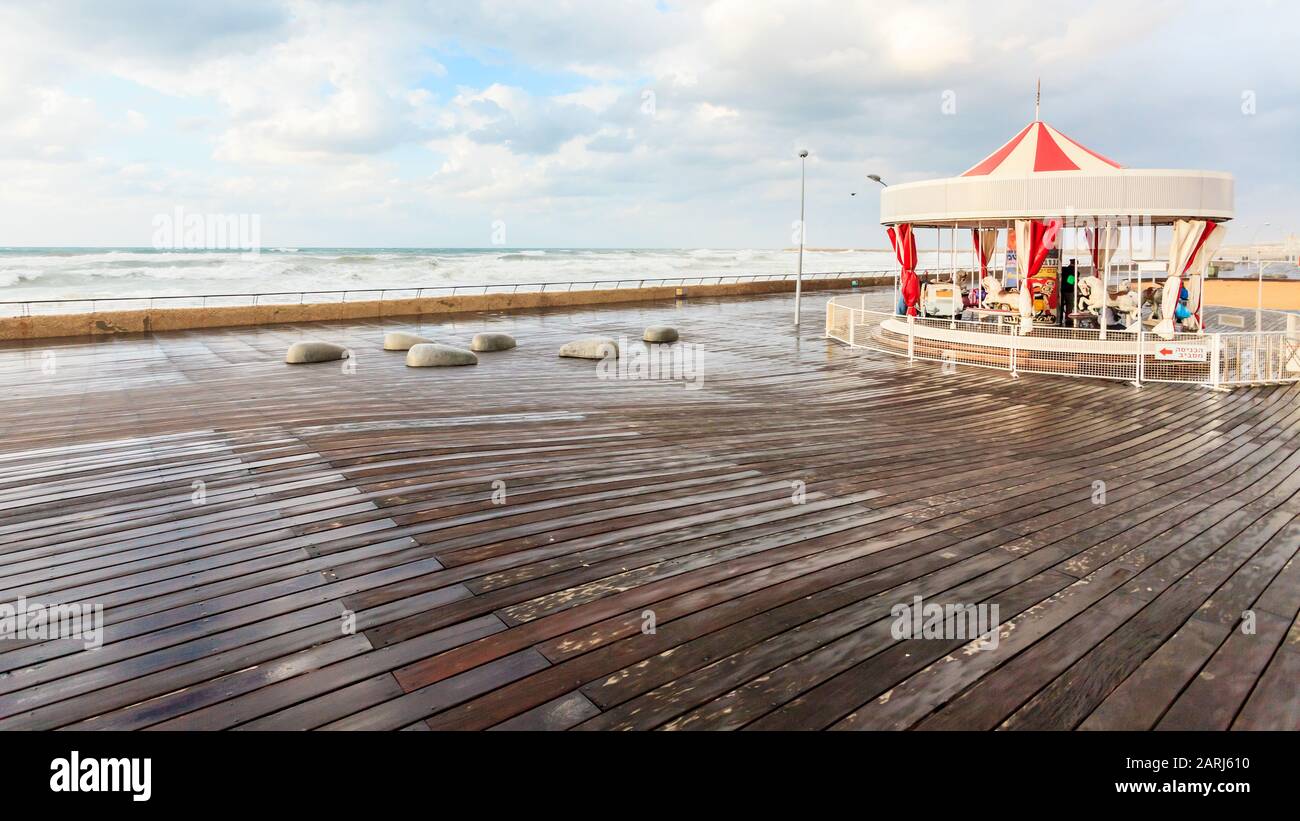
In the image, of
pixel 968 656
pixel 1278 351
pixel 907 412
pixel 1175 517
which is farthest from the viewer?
pixel 1278 351

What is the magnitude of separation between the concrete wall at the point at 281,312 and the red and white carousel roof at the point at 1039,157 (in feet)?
51.6

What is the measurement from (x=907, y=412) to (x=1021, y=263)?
28.2 ft

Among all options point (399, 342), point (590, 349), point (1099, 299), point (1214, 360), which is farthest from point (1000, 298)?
point (399, 342)

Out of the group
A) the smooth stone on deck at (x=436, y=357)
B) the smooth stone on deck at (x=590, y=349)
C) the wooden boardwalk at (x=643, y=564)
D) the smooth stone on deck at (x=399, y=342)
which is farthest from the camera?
the smooth stone on deck at (x=399, y=342)

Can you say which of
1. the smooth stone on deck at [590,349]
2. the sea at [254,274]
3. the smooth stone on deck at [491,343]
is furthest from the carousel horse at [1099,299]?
the sea at [254,274]

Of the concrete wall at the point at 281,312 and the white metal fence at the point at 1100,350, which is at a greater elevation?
the concrete wall at the point at 281,312

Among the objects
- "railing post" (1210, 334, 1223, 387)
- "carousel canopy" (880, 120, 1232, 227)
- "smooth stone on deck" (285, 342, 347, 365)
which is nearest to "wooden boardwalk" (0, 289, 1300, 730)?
"railing post" (1210, 334, 1223, 387)

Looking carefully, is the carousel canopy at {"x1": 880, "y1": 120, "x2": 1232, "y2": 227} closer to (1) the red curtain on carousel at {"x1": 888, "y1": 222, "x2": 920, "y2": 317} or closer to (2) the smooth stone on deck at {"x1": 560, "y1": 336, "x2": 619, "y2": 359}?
(1) the red curtain on carousel at {"x1": 888, "y1": 222, "x2": 920, "y2": 317}

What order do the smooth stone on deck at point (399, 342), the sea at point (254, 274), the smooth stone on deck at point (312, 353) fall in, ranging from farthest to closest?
the sea at point (254, 274)
the smooth stone on deck at point (399, 342)
the smooth stone on deck at point (312, 353)

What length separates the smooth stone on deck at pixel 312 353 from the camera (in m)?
14.9

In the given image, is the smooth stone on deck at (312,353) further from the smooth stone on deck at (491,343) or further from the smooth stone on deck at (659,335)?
the smooth stone on deck at (659,335)

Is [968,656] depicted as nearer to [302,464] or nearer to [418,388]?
[302,464]

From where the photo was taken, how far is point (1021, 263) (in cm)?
1711
